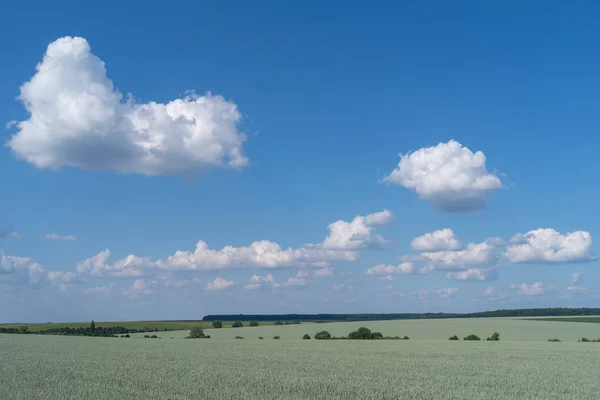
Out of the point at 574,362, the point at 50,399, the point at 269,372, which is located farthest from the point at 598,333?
the point at 50,399

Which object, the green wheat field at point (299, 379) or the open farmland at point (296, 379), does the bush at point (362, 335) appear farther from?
the open farmland at point (296, 379)

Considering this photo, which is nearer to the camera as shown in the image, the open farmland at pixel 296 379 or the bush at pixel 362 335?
the open farmland at pixel 296 379

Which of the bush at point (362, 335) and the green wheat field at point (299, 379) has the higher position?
the green wheat field at point (299, 379)

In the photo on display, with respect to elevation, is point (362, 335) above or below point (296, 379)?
A: below

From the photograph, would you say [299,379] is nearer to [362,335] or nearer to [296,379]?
[296,379]

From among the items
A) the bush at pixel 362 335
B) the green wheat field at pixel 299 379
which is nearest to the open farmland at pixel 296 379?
the green wheat field at pixel 299 379

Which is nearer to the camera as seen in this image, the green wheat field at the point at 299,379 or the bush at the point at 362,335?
the green wheat field at the point at 299,379

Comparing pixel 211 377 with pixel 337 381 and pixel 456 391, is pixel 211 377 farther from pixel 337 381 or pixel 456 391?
pixel 456 391

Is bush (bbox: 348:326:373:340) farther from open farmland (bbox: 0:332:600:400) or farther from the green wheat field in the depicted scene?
open farmland (bbox: 0:332:600:400)

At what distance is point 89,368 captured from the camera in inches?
1233

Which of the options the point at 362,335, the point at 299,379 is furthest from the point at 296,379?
the point at 362,335

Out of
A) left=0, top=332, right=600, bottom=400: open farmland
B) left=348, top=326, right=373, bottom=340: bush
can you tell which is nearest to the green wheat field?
left=0, top=332, right=600, bottom=400: open farmland

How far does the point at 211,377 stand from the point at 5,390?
9394 millimetres

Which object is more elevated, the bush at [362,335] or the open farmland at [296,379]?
the open farmland at [296,379]
